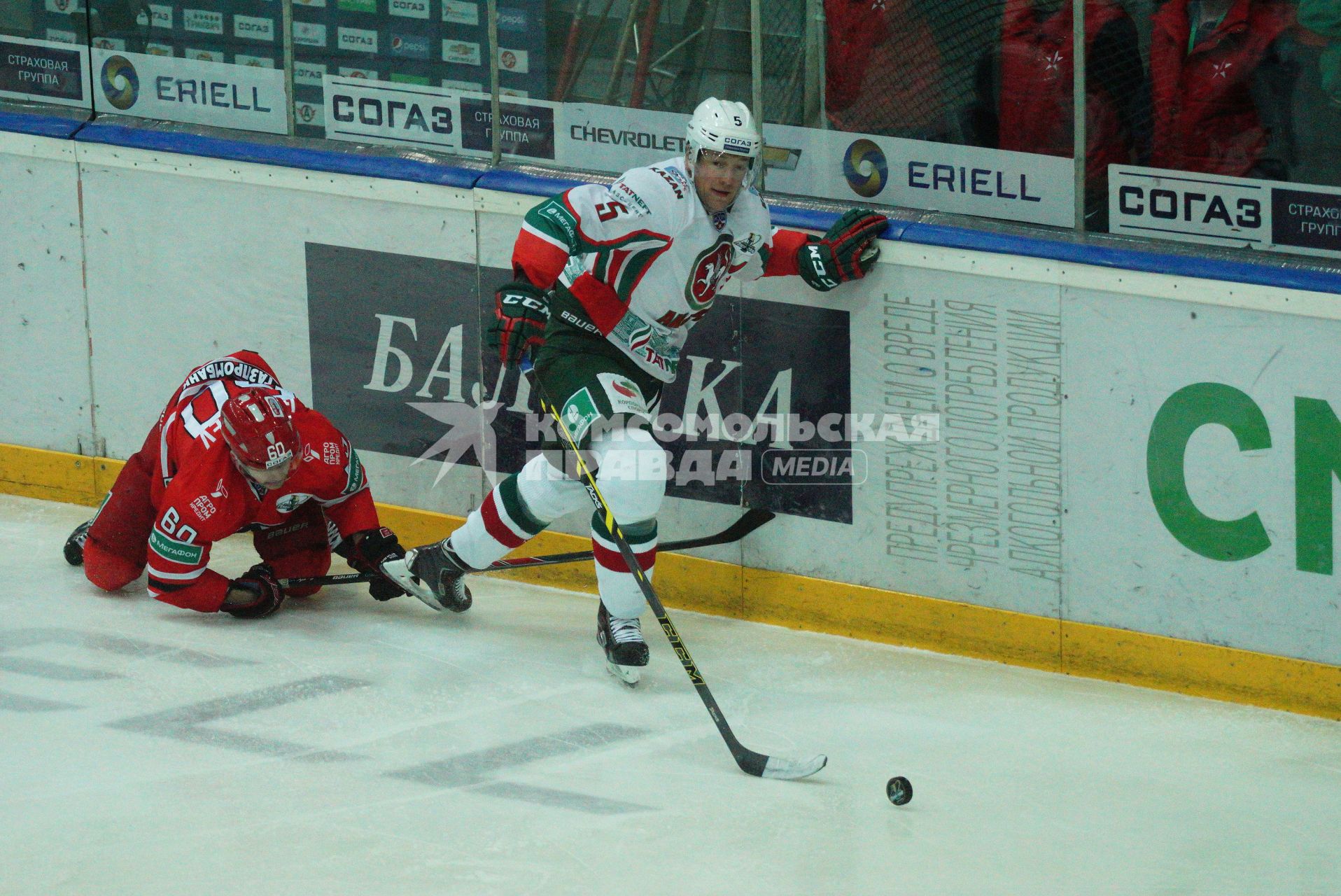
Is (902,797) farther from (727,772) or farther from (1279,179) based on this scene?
(1279,179)

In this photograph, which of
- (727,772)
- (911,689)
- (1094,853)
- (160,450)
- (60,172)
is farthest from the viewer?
(60,172)

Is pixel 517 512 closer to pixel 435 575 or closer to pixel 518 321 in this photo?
pixel 435 575

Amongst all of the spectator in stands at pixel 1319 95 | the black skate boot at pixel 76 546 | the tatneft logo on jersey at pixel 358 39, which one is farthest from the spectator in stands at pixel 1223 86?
the black skate boot at pixel 76 546

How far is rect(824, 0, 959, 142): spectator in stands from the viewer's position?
4.66 metres

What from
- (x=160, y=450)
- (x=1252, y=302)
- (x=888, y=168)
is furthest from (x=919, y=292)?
(x=160, y=450)

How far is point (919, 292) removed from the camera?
4633mm

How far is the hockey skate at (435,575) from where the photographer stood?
16.1ft

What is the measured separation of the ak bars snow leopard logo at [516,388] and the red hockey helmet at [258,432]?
0.80 meters

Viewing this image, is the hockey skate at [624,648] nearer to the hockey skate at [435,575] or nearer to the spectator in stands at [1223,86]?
the hockey skate at [435,575]

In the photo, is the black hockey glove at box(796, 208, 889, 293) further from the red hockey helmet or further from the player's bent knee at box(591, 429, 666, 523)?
the red hockey helmet

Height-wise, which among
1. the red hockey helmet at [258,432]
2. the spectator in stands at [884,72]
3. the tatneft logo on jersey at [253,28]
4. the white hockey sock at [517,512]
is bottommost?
the white hockey sock at [517,512]

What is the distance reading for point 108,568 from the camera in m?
5.17

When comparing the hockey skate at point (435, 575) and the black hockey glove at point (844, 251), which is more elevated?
the black hockey glove at point (844, 251)

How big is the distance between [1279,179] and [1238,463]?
628mm
